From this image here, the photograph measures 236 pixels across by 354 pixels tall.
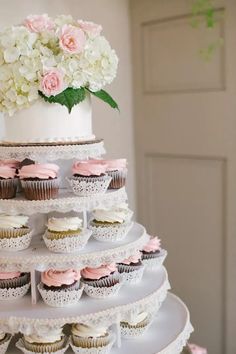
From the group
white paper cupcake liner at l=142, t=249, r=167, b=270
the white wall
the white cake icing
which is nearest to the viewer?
the white cake icing

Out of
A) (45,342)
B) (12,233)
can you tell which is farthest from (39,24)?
(45,342)

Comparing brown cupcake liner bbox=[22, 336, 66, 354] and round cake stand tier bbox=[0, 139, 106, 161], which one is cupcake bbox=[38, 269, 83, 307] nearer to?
brown cupcake liner bbox=[22, 336, 66, 354]

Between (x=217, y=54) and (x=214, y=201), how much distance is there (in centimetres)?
52

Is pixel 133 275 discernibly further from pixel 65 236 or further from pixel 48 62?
pixel 48 62

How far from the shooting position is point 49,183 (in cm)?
117

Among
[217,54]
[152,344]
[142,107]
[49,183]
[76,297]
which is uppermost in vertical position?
[217,54]

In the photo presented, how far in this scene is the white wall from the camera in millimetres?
1782

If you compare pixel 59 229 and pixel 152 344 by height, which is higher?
pixel 59 229

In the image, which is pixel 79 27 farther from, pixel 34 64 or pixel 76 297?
pixel 76 297

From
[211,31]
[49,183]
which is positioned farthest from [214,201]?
[49,183]

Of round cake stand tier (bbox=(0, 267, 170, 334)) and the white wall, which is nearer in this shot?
round cake stand tier (bbox=(0, 267, 170, 334))

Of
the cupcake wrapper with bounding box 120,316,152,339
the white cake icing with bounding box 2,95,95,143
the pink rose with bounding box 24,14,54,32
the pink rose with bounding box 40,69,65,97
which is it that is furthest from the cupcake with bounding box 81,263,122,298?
the pink rose with bounding box 24,14,54,32

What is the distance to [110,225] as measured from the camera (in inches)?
48.9

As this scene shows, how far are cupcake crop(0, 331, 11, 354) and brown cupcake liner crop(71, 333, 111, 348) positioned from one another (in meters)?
0.16
